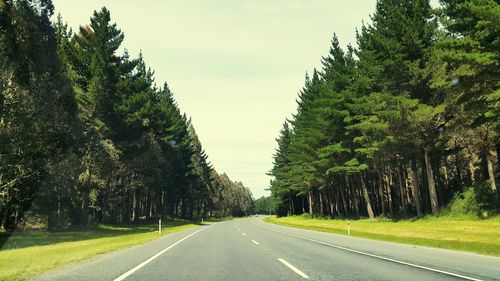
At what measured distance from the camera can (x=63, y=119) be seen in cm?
2897

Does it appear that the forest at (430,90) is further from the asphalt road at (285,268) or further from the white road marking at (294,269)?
the white road marking at (294,269)

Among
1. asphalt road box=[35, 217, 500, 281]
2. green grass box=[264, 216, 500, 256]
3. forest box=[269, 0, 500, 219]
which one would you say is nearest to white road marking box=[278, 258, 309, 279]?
asphalt road box=[35, 217, 500, 281]

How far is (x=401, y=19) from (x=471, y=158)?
20237 millimetres

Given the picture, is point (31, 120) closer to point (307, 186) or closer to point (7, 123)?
point (7, 123)

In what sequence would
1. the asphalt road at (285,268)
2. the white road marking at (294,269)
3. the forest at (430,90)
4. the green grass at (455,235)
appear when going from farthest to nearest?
1. the forest at (430,90)
2. the green grass at (455,235)
3. the white road marking at (294,269)
4. the asphalt road at (285,268)

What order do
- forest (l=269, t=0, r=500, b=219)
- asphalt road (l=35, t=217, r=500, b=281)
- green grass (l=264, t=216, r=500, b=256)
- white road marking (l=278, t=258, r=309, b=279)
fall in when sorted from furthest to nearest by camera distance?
forest (l=269, t=0, r=500, b=219) → green grass (l=264, t=216, r=500, b=256) → white road marking (l=278, t=258, r=309, b=279) → asphalt road (l=35, t=217, r=500, b=281)

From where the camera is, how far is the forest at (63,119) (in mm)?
24172

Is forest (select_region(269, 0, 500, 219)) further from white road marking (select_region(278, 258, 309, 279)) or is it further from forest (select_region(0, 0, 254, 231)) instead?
forest (select_region(0, 0, 254, 231))

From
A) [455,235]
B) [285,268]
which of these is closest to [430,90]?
[455,235]

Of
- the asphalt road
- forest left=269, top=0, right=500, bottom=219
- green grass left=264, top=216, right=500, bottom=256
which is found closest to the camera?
the asphalt road

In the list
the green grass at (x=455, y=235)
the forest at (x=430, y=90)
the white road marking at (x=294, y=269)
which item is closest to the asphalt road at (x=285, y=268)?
the white road marking at (x=294, y=269)

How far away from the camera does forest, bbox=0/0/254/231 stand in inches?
952

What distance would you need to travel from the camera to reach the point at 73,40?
4322 centimetres

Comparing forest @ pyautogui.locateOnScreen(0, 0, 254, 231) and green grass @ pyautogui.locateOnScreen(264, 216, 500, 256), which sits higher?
forest @ pyautogui.locateOnScreen(0, 0, 254, 231)
